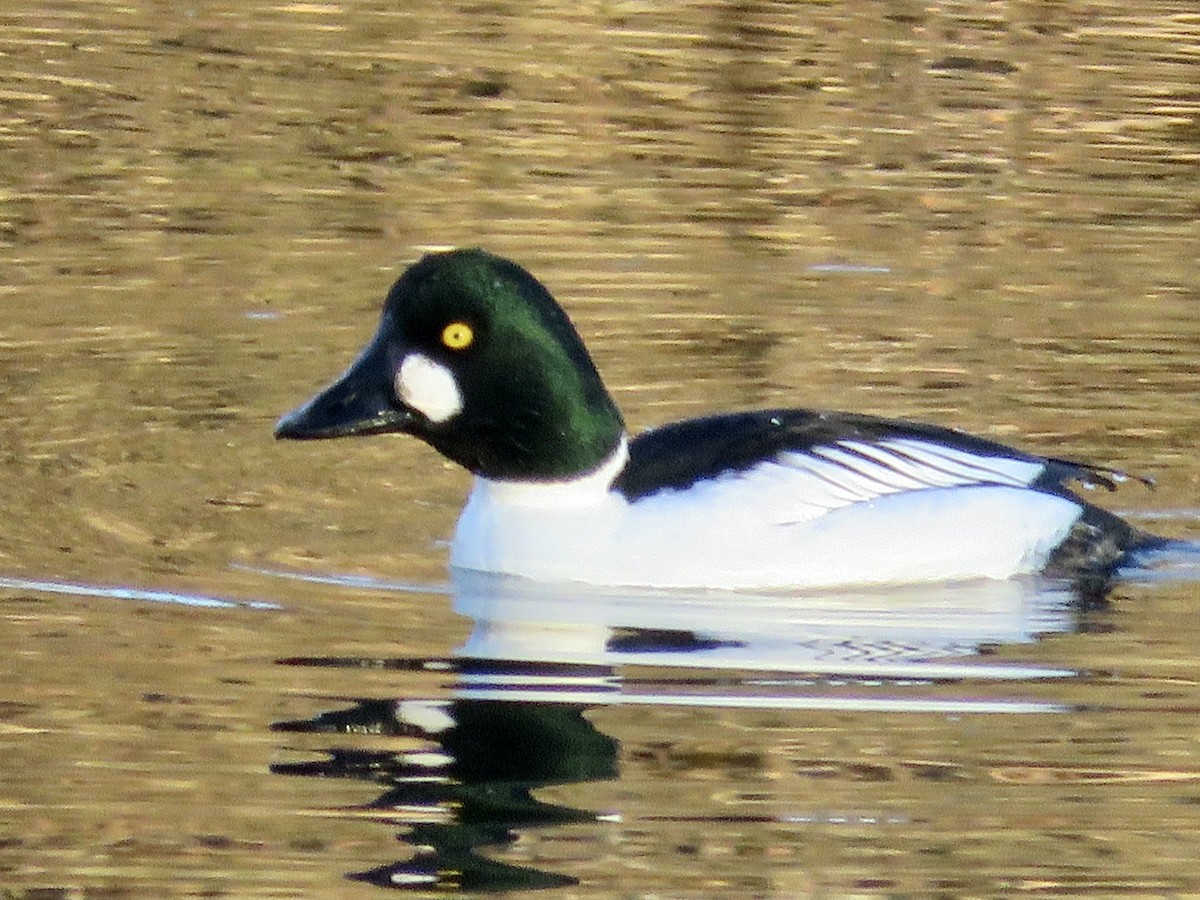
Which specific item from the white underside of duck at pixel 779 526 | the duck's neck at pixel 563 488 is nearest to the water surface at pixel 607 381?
the white underside of duck at pixel 779 526

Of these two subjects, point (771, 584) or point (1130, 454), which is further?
point (1130, 454)

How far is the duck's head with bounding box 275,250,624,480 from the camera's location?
8.02 metres

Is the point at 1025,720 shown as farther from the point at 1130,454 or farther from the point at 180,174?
the point at 180,174

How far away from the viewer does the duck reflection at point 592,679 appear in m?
5.97

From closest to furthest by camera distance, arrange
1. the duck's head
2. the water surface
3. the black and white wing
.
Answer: the water surface
the duck's head
the black and white wing

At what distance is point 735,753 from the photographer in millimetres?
6402

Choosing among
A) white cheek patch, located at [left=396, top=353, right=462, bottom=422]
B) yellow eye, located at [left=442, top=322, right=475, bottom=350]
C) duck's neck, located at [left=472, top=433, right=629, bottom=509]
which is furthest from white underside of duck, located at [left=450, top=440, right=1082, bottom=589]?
yellow eye, located at [left=442, top=322, right=475, bottom=350]

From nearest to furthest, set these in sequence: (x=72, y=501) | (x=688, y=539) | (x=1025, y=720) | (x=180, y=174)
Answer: (x=1025, y=720) < (x=688, y=539) < (x=72, y=501) < (x=180, y=174)

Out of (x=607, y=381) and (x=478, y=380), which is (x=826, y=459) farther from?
(x=607, y=381)

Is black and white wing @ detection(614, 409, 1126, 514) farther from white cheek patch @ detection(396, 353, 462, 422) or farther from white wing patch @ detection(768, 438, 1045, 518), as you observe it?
white cheek patch @ detection(396, 353, 462, 422)

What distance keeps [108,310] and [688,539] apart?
4.21 m

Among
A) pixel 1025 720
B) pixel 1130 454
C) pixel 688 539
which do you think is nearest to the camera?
pixel 1025 720

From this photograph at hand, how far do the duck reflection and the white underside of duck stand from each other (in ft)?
0.28

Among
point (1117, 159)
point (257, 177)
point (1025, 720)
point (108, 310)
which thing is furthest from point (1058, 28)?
point (1025, 720)
